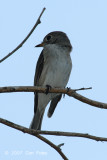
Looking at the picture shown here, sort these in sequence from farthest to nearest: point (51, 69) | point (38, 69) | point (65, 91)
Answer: point (38, 69) → point (51, 69) → point (65, 91)

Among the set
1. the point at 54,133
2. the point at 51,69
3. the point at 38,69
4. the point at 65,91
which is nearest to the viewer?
the point at 54,133

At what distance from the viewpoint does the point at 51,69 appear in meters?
7.53

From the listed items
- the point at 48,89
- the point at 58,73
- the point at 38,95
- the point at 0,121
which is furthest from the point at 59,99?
the point at 0,121

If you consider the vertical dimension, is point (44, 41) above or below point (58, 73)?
above

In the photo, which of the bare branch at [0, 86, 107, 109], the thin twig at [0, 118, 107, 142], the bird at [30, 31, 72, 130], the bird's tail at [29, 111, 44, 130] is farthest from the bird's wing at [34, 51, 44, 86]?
the thin twig at [0, 118, 107, 142]

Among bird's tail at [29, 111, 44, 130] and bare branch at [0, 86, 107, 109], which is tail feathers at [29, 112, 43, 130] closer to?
bird's tail at [29, 111, 44, 130]

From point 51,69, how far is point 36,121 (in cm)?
134

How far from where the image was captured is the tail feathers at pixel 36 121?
8.01 metres

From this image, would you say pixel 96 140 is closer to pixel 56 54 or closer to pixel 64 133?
pixel 64 133

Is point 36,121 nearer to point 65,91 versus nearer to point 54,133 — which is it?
point 65,91

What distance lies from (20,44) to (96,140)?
164 cm

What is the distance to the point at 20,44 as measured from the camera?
15.8ft

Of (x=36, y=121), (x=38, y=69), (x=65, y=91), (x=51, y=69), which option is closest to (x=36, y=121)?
(x=36, y=121)

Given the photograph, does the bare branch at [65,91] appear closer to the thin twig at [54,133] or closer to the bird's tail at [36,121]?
the thin twig at [54,133]
